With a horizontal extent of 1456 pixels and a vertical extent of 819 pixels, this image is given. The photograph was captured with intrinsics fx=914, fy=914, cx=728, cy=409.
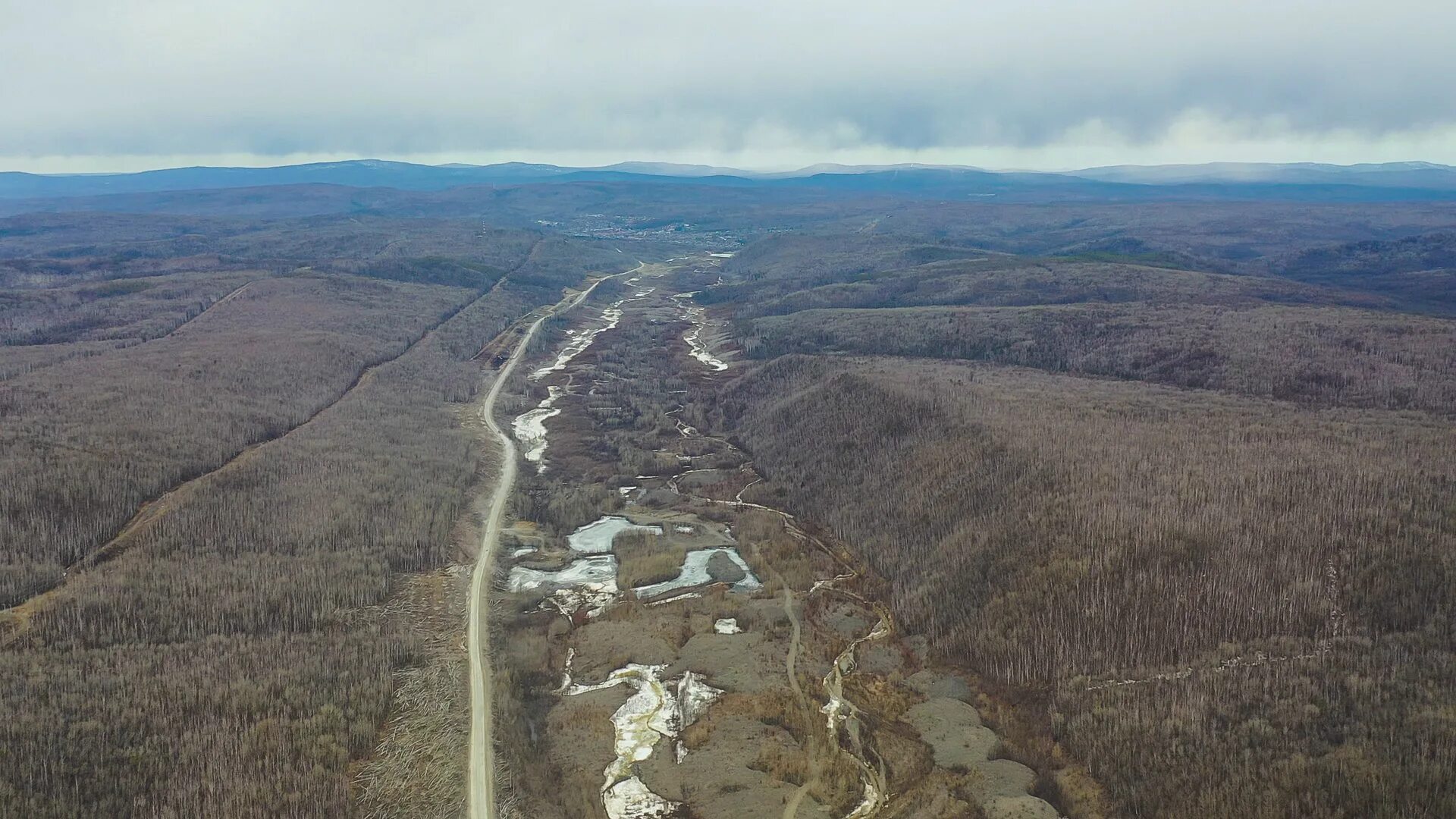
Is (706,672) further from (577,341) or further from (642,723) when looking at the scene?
(577,341)

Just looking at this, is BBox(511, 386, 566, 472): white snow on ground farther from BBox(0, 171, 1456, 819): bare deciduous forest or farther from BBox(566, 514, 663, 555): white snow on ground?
BBox(566, 514, 663, 555): white snow on ground

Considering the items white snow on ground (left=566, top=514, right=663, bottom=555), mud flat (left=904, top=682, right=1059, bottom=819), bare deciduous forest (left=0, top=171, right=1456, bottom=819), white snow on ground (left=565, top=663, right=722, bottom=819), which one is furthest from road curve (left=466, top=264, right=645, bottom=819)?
mud flat (left=904, top=682, right=1059, bottom=819)

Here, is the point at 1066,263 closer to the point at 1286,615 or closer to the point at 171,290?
the point at 1286,615

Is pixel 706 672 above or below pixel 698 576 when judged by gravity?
above

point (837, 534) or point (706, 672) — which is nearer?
point (706, 672)

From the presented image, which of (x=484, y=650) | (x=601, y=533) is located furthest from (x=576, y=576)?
(x=484, y=650)

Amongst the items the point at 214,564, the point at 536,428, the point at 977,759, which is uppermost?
the point at 214,564

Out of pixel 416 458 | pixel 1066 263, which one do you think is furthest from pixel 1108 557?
pixel 1066 263

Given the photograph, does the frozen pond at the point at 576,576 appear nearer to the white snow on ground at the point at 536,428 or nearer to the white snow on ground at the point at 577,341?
the white snow on ground at the point at 536,428
